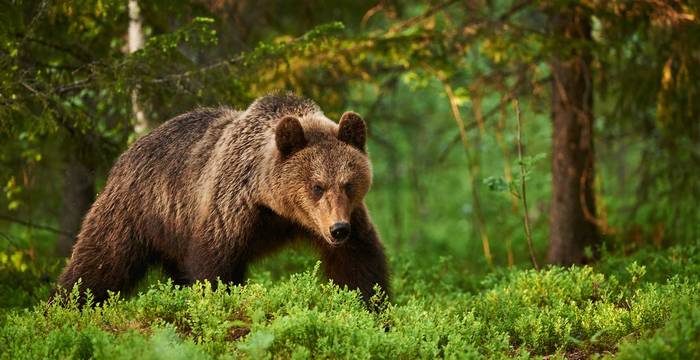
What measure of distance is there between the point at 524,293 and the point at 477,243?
8.65 m

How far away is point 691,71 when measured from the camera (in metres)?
9.71

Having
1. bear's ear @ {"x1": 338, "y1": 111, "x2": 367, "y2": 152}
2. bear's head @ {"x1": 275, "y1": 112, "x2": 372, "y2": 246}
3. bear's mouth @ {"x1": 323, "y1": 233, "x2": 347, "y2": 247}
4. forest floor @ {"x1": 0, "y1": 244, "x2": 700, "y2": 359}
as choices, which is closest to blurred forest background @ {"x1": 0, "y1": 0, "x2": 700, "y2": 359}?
forest floor @ {"x1": 0, "y1": 244, "x2": 700, "y2": 359}

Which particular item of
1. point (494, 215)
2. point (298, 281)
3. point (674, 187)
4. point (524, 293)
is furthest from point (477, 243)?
point (298, 281)

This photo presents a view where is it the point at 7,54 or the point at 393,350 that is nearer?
the point at 393,350

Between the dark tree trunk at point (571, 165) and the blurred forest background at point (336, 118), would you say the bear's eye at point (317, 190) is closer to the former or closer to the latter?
the blurred forest background at point (336, 118)

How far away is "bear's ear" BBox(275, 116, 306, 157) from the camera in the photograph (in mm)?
6801

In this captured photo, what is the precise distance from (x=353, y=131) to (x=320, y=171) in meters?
0.50

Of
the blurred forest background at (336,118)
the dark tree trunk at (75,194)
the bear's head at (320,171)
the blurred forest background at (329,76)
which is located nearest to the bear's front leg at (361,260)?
the bear's head at (320,171)

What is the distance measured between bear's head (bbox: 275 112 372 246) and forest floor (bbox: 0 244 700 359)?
2.03 feet

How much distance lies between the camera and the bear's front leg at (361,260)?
23.2 feet

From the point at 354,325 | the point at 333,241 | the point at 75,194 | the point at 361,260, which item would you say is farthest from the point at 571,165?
the point at 75,194

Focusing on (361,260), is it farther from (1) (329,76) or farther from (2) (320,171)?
(1) (329,76)

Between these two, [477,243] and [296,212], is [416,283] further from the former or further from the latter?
[477,243]

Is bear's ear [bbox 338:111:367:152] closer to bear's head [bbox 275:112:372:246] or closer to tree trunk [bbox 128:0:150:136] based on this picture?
bear's head [bbox 275:112:372:246]
